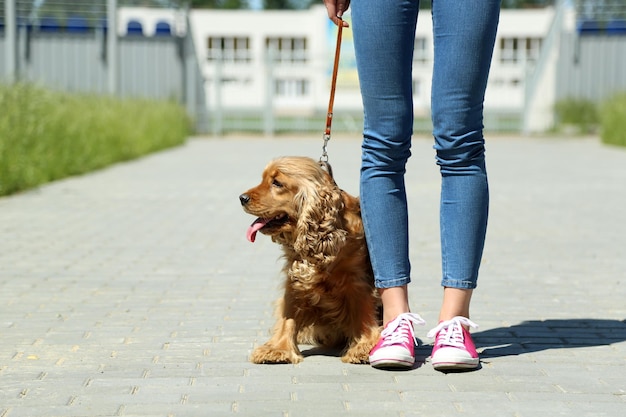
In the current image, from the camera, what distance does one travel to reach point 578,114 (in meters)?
29.0

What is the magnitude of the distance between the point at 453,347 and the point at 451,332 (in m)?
0.08

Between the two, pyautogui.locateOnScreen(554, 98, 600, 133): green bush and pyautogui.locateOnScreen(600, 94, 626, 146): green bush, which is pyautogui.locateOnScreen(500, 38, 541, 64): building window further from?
pyautogui.locateOnScreen(600, 94, 626, 146): green bush

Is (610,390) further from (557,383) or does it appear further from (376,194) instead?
(376,194)

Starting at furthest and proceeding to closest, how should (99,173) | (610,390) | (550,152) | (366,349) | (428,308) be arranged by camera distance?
(550,152) < (99,173) < (428,308) < (366,349) < (610,390)

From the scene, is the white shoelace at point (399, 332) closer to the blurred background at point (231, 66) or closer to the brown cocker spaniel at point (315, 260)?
the brown cocker spaniel at point (315, 260)

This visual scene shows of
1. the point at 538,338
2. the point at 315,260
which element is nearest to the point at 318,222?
the point at 315,260

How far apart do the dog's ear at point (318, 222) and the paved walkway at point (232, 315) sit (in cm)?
45

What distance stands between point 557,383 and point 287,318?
108cm

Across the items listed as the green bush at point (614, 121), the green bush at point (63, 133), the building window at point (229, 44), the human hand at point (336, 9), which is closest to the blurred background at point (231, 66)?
the green bush at point (614, 121)

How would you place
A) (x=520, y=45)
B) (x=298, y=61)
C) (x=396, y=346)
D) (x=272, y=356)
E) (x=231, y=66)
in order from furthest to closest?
(x=520, y=45) < (x=298, y=61) < (x=231, y=66) < (x=272, y=356) < (x=396, y=346)

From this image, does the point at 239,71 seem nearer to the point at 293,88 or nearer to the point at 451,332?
the point at 293,88

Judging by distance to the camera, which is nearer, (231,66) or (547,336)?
(547,336)

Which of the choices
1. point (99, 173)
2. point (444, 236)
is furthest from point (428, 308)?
point (99, 173)

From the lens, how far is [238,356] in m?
4.23
